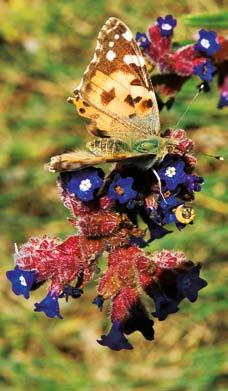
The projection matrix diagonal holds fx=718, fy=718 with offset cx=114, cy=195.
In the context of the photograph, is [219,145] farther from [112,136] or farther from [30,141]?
[112,136]

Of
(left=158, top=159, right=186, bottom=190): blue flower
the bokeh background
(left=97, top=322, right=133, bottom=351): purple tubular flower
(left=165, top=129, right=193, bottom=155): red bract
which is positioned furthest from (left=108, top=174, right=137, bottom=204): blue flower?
the bokeh background

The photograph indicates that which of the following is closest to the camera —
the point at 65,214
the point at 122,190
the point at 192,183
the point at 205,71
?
the point at 122,190

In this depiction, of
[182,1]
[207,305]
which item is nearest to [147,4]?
[182,1]

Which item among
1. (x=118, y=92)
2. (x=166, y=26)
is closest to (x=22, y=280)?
(x=118, y=92)

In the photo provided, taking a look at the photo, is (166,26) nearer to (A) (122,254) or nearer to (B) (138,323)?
(A) (122,254)

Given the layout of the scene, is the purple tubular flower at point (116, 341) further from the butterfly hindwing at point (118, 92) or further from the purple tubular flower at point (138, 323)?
the butterfly hindwing at point (118, 92)

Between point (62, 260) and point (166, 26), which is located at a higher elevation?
point (166, 26)

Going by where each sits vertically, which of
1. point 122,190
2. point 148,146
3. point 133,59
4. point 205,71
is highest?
point 205,71
